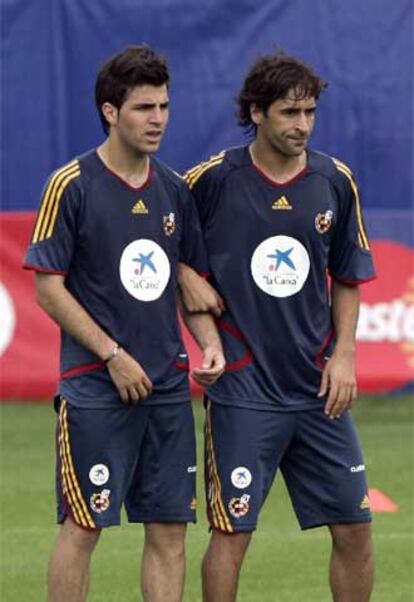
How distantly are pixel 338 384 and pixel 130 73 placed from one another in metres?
1.42

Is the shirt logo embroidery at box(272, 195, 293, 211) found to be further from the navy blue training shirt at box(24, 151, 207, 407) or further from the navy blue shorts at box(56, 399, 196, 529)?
the navy blue shorts at box(56, 399, 196, 529)

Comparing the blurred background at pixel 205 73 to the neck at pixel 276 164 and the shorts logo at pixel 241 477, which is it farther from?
the shorts logo at pixel 241 477

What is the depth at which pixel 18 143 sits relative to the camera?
17.6m

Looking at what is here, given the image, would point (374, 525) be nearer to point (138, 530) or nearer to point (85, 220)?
point (138, 530)

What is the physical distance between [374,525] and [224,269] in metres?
3.73

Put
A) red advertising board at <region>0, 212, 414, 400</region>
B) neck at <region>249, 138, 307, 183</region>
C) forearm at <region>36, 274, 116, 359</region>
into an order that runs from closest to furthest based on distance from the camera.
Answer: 1. forearm at <region>36, 274, 116, 359</region>
2. neck at <region>249, 138, 307, 183</region>
3. red advertising board at <region>0, 212, 414, 400</region>

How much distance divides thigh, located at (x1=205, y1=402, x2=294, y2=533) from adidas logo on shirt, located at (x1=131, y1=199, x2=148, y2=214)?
2.70ft

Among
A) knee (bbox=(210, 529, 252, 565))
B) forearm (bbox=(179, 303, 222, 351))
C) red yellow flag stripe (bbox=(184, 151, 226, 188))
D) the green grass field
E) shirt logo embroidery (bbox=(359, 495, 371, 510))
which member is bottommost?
the green grass field

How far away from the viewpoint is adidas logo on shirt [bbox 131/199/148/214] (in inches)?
306

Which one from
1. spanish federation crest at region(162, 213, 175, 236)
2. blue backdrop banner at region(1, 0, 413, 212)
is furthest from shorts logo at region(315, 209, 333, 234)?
blue backdrop banner at region(1, 0, 413, 212)

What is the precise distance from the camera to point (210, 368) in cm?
778

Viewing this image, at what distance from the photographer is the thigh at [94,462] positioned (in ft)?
25.4

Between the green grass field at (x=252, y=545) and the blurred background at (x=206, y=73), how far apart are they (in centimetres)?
391

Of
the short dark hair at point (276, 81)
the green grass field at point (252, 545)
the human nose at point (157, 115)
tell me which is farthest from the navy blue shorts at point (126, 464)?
the green grass field at point (252, 545)
